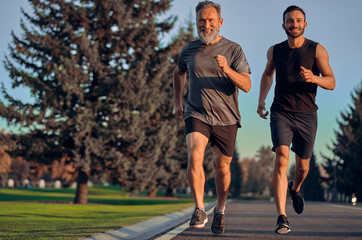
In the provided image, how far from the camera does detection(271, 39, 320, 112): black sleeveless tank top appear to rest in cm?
602

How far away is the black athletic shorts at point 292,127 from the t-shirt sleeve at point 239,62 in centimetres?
85

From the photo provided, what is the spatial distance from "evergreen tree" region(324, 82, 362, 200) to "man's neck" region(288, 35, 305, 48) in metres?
42.5

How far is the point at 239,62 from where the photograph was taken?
5.69 metres

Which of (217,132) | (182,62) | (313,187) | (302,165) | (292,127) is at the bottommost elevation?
(313,187)

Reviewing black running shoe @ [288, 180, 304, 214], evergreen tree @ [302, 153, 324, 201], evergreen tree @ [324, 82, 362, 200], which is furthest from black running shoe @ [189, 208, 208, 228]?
evergreen tree @ [302, 153, 324, 201]

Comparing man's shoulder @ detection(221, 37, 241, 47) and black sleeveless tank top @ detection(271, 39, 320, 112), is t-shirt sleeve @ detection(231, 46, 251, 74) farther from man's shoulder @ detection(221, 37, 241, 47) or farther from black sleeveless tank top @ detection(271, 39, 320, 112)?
black sleeveless tank top @ detection(271, 39, 320, 112)

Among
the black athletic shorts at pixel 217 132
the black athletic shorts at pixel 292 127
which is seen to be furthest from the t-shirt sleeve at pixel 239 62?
the black athletic shorts at pixel 292 127

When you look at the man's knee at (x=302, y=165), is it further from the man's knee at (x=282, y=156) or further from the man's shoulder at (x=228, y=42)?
the man's shoulder at (x=228, y=42)

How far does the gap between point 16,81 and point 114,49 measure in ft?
16.7

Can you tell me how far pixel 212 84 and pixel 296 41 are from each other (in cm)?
133

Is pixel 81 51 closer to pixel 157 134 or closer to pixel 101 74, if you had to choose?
pixel 101 74

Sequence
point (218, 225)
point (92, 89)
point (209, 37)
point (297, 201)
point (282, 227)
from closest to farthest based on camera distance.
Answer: point (282, 227), point (209, 37), point (218, 225), point (297, 201), point (92, 89)

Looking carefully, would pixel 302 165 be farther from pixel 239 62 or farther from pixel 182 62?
pixel 182 62

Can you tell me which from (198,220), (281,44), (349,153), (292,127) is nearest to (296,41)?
(281,44)
